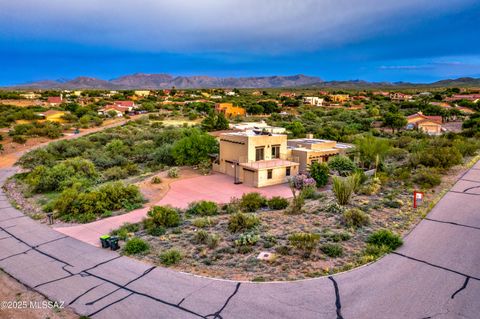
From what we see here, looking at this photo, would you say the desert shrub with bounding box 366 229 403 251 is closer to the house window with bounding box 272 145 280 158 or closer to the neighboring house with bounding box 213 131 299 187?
the neighboring house with bounding box 213 131 299 187

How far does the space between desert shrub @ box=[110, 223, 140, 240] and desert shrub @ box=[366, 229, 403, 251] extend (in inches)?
396

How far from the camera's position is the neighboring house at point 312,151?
27.1m

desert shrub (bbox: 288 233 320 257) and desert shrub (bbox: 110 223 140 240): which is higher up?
desert shrub (bbox: 288 233 320 257)

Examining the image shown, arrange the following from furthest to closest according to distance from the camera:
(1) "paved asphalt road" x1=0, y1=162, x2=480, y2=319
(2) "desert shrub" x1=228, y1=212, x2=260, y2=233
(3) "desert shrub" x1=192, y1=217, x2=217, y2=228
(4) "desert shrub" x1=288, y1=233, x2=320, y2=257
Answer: (3) "desert shrub" x1=192, y1=217, x2=217, y2=228
(2) "desert shrub" x1=228, y1=212, x2=260, y2=233
(4) "desert shrub" x1=288, y1=233, x2=320, y2=257
(1) "paved asphalt road" x1=0, y1=162, x2=480, y2=319

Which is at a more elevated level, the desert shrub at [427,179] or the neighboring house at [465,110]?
the neighboring house at [465,110]

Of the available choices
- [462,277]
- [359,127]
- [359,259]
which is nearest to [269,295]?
[359,259]

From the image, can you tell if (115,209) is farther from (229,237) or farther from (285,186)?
(285,186)

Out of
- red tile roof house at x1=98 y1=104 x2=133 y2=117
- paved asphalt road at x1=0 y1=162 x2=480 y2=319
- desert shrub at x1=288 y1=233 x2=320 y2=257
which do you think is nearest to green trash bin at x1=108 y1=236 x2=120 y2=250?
paved asphalt road at x1=0 y1=162 x2=480 y2=319

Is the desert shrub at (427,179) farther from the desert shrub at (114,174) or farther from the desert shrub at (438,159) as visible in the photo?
the desert shrub at (114,174)

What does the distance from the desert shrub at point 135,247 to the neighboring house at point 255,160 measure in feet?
38.5

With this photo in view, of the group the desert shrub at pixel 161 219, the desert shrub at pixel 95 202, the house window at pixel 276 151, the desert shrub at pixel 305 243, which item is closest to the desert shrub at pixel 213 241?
the desert shrub at pixel 305 243

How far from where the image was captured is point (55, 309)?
368 inches

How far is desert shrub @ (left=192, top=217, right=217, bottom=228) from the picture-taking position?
616 inches

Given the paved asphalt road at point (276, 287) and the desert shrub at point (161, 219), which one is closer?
the paved asphalt road at point (276, 287)
